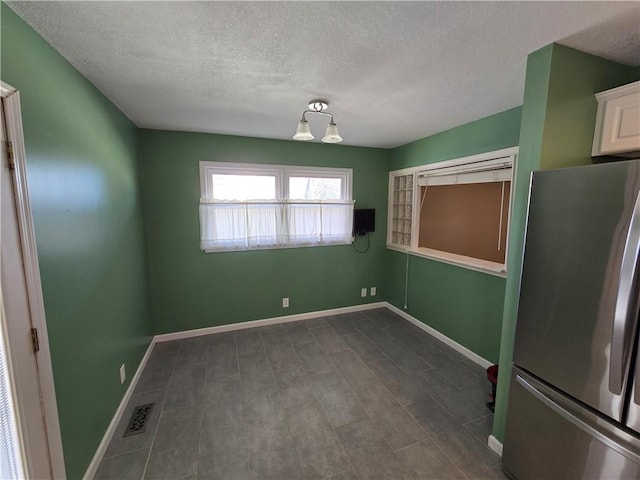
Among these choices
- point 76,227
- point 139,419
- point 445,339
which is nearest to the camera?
point 76,227

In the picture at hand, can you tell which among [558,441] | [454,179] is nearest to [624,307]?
[558,441]

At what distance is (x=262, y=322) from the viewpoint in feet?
12.2

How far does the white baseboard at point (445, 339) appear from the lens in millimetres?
2821

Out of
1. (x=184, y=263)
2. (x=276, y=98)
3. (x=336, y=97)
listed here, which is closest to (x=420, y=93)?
(x=336, y=97)

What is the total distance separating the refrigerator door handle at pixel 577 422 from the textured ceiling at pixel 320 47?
73.8 inches

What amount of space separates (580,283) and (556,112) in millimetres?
950

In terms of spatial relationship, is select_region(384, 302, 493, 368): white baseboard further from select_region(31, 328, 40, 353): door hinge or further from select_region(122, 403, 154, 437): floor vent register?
select_region(31, 328, 40, 353): door hinge

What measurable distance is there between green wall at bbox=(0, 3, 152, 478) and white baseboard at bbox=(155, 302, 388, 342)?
3.00 feet

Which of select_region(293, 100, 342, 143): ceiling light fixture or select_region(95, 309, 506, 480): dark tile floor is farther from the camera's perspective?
select_region(293, 100, 342, 143): ceiling light fixture

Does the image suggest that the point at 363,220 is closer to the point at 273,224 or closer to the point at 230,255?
the point at 273,224

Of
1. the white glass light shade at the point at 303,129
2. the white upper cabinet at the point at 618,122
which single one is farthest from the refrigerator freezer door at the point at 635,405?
the white glass light shade at the point at 303,129

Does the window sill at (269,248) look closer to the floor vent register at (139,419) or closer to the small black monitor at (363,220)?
the small black monitor at (363,220)

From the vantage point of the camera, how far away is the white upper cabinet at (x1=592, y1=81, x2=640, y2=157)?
4.66ft

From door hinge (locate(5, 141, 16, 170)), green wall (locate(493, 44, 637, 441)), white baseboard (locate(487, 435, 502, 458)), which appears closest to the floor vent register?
door hinge (locate(5, 141, 16, 170))
